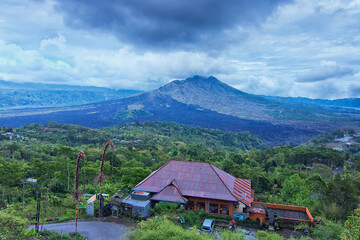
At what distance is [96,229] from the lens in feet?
54.3

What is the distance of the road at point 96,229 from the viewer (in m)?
15.7

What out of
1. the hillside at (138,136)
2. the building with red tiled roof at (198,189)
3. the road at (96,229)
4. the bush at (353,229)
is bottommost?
the hillside at (138,136)

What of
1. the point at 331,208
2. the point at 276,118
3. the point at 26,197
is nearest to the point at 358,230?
the point at 331,208

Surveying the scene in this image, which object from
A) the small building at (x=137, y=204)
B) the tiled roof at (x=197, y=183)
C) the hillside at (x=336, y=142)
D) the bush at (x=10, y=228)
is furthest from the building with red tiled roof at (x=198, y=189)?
the hillside at (x=336, y=142)

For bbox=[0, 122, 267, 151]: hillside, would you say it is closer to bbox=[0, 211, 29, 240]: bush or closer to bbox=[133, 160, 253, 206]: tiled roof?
bbox=[133, 160, 253, 206]: tiled roof

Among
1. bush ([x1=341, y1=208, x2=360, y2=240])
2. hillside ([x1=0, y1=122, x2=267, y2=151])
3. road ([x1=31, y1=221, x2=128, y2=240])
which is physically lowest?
hillside ([x1=0, y1=122, x2=267, y2=151])

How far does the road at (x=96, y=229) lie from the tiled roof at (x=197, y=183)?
4.08 m

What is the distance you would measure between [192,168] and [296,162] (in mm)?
34406

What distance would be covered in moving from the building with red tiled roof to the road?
361 centimetres

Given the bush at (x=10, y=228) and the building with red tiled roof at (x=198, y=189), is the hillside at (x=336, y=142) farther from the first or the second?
the bush at (x=10, y=228)

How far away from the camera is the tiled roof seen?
65.2ft

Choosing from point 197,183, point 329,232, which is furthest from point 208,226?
point 329,232

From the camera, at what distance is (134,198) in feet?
64.2

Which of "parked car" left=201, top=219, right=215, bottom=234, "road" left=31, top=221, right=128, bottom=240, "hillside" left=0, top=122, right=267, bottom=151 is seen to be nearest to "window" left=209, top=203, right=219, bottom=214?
"parked car" left=201, top=219, right=215, bottom=234
